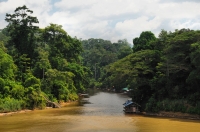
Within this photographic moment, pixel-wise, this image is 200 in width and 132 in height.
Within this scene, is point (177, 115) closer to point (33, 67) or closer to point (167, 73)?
point (167, 73)

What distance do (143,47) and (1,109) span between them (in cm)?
2580

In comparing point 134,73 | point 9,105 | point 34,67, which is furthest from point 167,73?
point 34,67

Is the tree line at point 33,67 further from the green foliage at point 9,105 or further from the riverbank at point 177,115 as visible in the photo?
the riverbank at point 177,115

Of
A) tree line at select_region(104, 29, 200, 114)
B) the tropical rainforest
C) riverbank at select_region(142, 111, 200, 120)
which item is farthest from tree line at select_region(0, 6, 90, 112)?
riverbank at select_region(142, 111, 200, 120)

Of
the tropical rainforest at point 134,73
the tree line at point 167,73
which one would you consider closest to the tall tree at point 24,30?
the tropical rainforest at point 134,73

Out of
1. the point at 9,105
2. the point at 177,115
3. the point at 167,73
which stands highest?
the point at 167,73

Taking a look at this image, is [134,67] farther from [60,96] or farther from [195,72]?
[60,96]

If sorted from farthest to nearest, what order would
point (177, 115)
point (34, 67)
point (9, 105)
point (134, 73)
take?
point (34, 67), point (134, 73), point (9, 105), point (177, 115)

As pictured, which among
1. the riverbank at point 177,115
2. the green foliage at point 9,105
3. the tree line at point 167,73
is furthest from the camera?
the green foliage at point 9,105

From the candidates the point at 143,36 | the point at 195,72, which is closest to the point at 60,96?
the point at 143,36

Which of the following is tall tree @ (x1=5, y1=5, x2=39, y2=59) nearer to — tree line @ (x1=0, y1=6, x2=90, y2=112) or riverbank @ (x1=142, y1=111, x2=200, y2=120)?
tree line @ (x1=0, y1=6, x2=90, y2=112)

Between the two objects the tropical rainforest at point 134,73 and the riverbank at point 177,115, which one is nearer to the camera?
the riverbank at point 177,115

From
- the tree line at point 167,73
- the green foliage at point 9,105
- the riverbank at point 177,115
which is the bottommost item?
the riverbank at point 177,115

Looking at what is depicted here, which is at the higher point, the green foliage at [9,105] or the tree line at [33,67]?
the tree line at [33,67]
